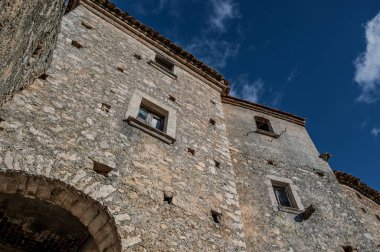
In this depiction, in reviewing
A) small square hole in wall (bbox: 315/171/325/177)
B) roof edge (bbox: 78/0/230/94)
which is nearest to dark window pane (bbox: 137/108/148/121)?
roof edge (bbox: 78/0/230/94)

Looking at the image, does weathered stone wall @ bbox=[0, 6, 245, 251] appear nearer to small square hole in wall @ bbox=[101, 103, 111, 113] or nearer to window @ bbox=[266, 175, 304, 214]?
small square hole in wall @ bbox=[101, 103, 111, 113]

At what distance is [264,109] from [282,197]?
419 centimetres

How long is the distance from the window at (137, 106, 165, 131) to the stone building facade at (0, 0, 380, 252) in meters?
0.03

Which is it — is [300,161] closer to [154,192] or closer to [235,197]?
[235,197]

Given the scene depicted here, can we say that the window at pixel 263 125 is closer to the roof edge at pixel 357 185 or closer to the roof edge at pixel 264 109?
the roof edge at pixel 264 109

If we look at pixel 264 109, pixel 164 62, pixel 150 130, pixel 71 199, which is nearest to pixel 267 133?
pixel 264 109

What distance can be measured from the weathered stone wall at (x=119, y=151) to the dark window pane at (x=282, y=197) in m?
1.85

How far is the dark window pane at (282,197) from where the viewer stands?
7.27 metres

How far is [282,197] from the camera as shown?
294 inches

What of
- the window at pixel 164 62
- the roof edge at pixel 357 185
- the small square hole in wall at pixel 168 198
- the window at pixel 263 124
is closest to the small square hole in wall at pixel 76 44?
the window at pixel 164 62

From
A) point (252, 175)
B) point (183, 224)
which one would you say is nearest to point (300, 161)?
point (252, 175)

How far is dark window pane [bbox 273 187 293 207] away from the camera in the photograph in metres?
7.27

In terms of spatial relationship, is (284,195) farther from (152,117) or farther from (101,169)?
(101,169)

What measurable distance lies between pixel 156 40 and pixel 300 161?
5684 millimetres
